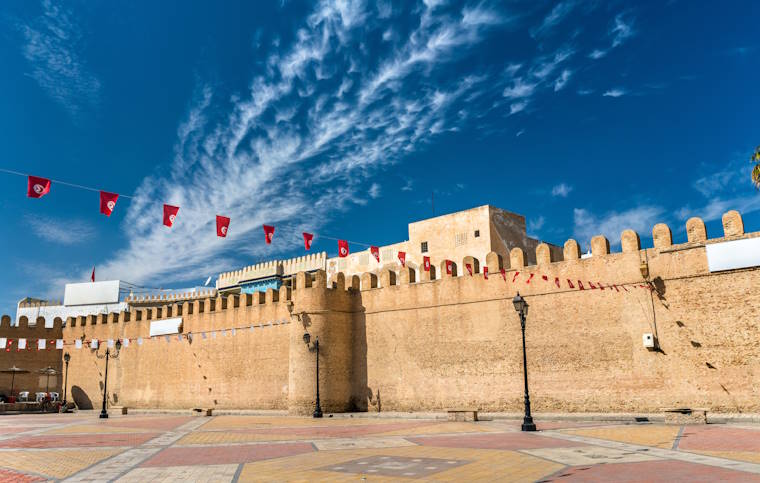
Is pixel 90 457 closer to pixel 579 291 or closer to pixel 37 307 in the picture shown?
pixel 579 291

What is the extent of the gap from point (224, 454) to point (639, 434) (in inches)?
345

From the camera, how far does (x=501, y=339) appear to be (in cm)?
1984

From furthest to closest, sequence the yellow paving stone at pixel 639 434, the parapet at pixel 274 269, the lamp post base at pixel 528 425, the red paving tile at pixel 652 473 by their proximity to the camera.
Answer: the parapet at pixel 274 269
the lamp post base at pixel 528 425
the yellow paving stone at pixel 639 434
the red paving tile at pixel 652 473

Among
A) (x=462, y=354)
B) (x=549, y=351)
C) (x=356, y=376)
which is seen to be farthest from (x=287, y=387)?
(x=549, y=351)

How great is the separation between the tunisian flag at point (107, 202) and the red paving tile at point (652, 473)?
14.7 metres

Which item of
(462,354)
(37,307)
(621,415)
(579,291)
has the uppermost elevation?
(37,307)

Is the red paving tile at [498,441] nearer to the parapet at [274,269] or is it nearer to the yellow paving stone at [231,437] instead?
the yellow paving stone at [231,437]

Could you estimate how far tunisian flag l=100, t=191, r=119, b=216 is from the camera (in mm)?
17234

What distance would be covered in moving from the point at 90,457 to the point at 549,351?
1361 centimetres

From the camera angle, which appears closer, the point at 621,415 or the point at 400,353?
the point at 621,415

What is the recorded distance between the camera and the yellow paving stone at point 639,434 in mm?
11219

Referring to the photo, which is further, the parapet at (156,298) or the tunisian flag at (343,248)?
the parapet at (156,298)

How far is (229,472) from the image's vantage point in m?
8.79

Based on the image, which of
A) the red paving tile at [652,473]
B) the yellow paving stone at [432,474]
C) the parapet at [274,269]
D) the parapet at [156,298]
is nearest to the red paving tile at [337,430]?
the yellow paving stone at [432,474]
